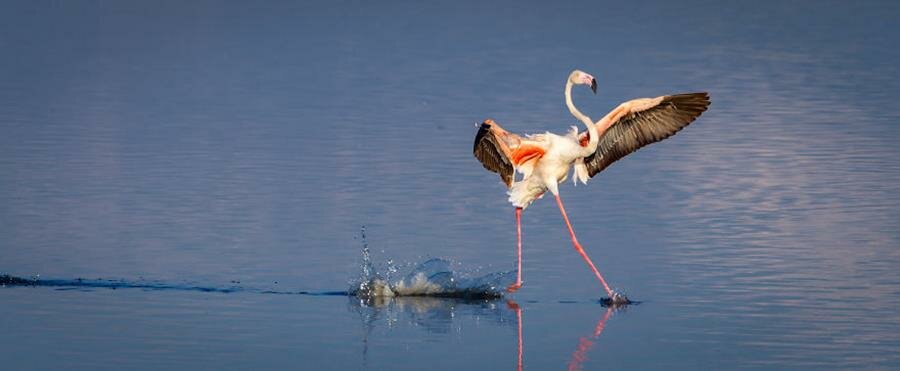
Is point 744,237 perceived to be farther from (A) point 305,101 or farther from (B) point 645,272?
(A) point 305,101

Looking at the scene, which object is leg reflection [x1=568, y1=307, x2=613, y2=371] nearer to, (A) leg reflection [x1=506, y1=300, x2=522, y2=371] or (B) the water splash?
(A) leg reflection [x1=506, y1=300, x2=522, y2=371]

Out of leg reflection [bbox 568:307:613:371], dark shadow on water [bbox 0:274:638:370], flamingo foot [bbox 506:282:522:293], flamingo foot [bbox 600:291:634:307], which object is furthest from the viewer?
flamingo foot [bbox 506:282:522:293]

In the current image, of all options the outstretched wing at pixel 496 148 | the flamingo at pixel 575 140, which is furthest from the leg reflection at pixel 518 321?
the outstretched wing at pixel 496 148

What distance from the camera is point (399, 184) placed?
1870 centimetres

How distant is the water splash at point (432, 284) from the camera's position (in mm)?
13789

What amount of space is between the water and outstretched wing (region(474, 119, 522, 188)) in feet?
2.08

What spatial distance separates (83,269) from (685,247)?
16.1 ft

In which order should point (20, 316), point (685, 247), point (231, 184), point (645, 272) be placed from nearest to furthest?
point (20, 316) < point (645, 272) < point (685, 247) < point (231, 184)

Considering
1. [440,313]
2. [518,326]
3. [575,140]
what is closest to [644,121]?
[575,140]

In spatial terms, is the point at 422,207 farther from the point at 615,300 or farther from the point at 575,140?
the point at 615,300

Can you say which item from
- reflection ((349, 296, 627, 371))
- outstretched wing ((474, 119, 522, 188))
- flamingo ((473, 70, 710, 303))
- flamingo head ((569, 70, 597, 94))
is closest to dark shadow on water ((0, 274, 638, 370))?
reflection ((349, 296, 627, 371))

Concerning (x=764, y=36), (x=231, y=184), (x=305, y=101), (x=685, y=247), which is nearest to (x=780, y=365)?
(x=685, y=247)

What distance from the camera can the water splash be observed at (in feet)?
45.2

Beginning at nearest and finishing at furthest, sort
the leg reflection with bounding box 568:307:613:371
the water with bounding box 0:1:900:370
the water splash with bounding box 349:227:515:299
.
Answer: the leg reflection with bounding box 568:307:613:371 < the water with bounding box 0:1:900:370 < the water splash with bounding box 349:227:515:299
